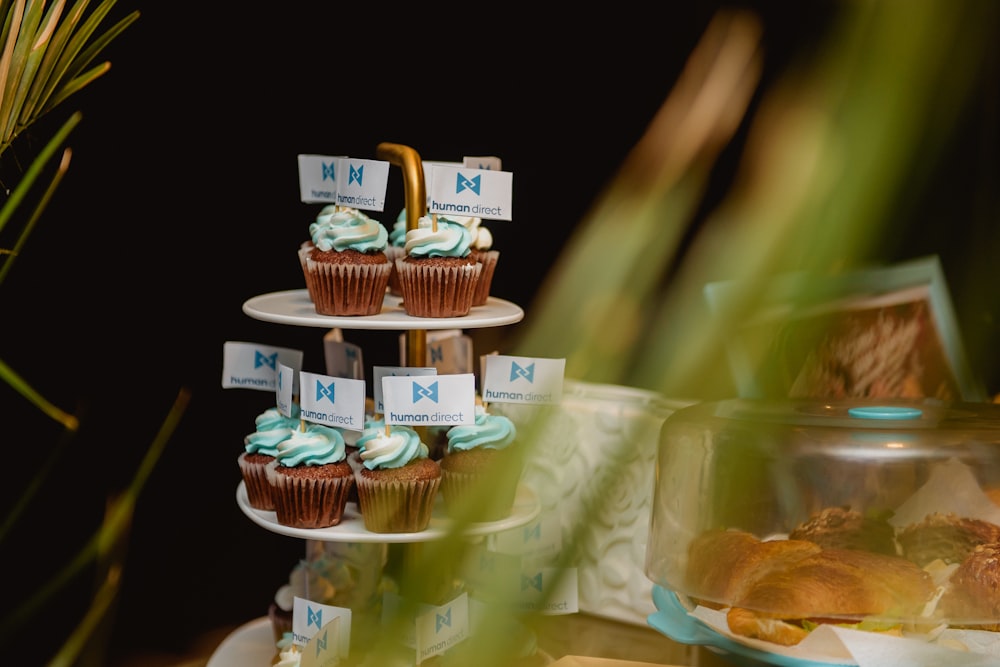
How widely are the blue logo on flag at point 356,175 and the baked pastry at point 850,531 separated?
0.93m

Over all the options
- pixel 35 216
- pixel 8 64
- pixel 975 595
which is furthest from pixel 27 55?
pixel 975 595

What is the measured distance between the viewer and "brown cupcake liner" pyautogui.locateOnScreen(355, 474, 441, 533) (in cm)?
161

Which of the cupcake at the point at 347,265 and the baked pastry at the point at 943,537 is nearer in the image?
the baked pastry at the point at 943,537

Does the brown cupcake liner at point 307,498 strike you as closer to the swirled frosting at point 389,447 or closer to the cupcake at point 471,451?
the swirled frosting at point 389,447

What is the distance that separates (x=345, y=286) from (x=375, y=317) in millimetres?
71

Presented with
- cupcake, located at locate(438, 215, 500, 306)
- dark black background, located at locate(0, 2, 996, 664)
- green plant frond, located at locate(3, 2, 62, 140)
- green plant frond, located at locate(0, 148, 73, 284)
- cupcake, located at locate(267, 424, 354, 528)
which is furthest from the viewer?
dark black background, located at locate(0, 2, 996, 664)

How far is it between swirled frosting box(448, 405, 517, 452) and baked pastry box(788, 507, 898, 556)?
51cm

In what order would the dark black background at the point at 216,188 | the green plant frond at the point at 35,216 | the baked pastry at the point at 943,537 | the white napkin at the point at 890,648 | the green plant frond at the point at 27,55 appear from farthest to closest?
the dark black background at the point at 216,188 < the baked pastry at the point at 943,537 < the white napkin at the point at 890,648 < the green plant frond at the point at 27,55 < the green plant frond at the point at 35,216

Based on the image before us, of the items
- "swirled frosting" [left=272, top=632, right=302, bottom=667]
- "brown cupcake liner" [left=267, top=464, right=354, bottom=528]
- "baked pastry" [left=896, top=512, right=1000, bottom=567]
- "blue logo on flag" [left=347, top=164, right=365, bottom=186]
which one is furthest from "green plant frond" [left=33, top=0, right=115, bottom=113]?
"baked pastry" [left=896, top=512, right=1000, bottom=567]

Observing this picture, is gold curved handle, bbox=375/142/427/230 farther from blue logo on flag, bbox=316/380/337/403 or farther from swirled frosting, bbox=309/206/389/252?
blue logo on flag, bbox=316/380/337/403

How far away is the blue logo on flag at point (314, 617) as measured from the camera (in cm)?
165

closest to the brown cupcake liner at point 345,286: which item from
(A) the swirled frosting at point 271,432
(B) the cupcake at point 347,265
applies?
(B) the cupcake at point 347,265

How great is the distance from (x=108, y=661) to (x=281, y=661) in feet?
1.94

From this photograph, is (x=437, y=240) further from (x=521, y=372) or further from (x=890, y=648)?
(x=890, y=648)
